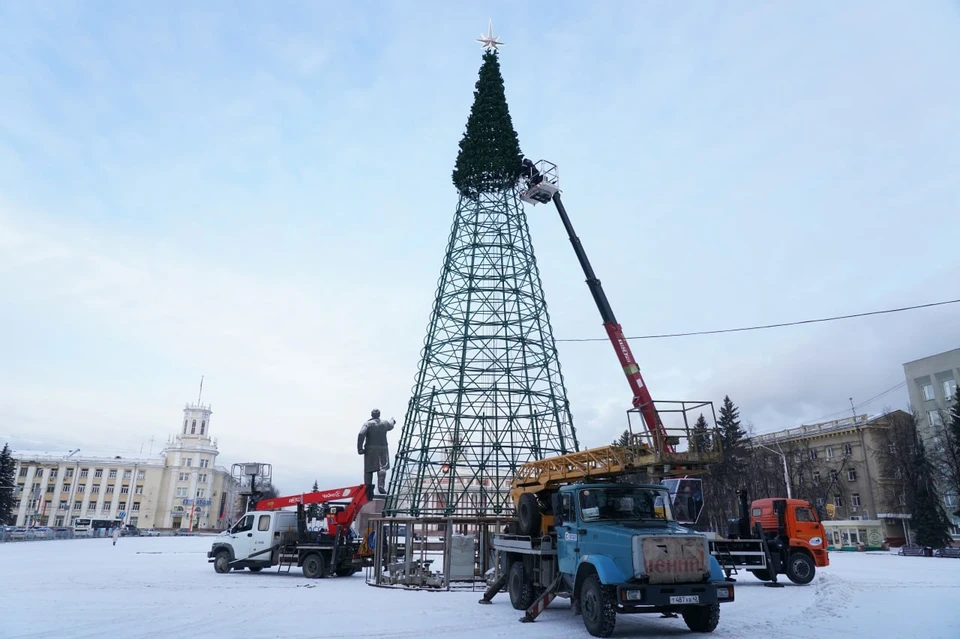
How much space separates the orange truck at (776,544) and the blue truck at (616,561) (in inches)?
309

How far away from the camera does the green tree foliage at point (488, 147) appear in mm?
32531

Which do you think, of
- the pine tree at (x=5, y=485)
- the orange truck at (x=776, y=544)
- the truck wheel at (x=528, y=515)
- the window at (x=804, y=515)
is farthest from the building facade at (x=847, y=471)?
the pine tree at (x=5, y=485)

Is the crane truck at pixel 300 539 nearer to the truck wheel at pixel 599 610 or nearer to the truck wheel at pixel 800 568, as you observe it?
the truck wheel at pixel 599 610

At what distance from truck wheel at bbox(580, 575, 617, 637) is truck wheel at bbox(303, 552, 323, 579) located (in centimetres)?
1458

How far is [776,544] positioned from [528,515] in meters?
11.7

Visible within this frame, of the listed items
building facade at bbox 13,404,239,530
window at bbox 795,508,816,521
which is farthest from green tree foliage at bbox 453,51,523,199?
building facade at bbox 13,404,239,530

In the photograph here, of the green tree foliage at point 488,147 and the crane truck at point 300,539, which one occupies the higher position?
the green tree foliage at point 488,147

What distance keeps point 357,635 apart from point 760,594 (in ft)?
42.2

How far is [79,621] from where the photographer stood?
12.6 m

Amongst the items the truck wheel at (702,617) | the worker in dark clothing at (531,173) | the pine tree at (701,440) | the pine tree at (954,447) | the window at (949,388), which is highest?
the worker in dark clothing at (531,173)

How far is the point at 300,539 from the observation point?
24.3 meters

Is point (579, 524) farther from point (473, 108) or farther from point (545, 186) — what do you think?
point (473, 108)

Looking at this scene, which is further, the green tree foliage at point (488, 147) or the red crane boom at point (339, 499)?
the green tree foliage at point (488, 147)

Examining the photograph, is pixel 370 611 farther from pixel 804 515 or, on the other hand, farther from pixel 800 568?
pixel 804 515
